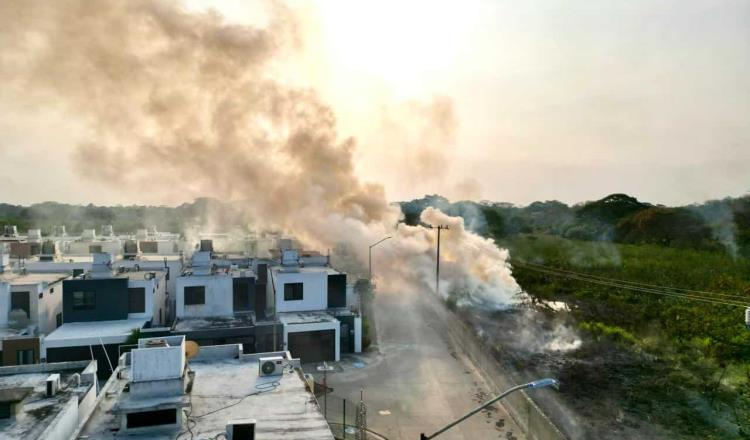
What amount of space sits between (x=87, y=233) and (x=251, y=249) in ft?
60.0

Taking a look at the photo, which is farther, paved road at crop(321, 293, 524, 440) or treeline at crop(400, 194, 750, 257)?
treeline at crop(400, 194, 750, 257)

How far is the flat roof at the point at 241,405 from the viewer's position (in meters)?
14.9

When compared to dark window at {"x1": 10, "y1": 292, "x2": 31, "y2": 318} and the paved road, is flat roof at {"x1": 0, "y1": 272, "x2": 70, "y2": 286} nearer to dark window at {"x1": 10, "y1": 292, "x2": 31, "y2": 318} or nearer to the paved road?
dark window at {"x1": 10, "y1": 292, "x2": 31, "y2": 318}

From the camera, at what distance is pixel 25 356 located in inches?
1031

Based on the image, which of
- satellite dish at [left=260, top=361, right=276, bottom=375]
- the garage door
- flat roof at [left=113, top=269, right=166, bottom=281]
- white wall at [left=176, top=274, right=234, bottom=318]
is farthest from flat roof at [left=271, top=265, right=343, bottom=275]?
satellite dish at [left=260, top=361, right=276, bottom=375]

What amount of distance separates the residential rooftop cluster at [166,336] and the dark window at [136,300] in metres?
0.06

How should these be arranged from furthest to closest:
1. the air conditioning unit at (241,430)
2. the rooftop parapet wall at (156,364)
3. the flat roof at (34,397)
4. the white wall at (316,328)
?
the white wall at (316,328) < the rooftop parapet wall at (156,364) < the flat roof at (34,397) < the air conditioning unit at (241,430)

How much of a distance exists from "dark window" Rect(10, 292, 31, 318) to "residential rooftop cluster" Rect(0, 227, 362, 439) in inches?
2.1

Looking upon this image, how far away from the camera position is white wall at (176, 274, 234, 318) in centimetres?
3195

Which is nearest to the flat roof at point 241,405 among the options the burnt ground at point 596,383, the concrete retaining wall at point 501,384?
the concrete retaining wall at point 501,384

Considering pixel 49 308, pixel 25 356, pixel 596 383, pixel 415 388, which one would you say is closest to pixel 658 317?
pixel 596 383

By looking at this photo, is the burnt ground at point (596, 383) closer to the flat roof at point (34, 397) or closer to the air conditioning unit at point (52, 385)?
the flat roof at point (34, 397)

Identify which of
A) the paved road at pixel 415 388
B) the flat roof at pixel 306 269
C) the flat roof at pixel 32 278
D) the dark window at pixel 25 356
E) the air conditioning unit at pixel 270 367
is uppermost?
the flat roof at pixel 306 269

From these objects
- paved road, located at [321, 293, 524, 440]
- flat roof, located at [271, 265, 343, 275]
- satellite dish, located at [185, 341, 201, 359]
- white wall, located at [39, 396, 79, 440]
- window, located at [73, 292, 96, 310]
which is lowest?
paved road, located at [321, 293, 524, 440]
